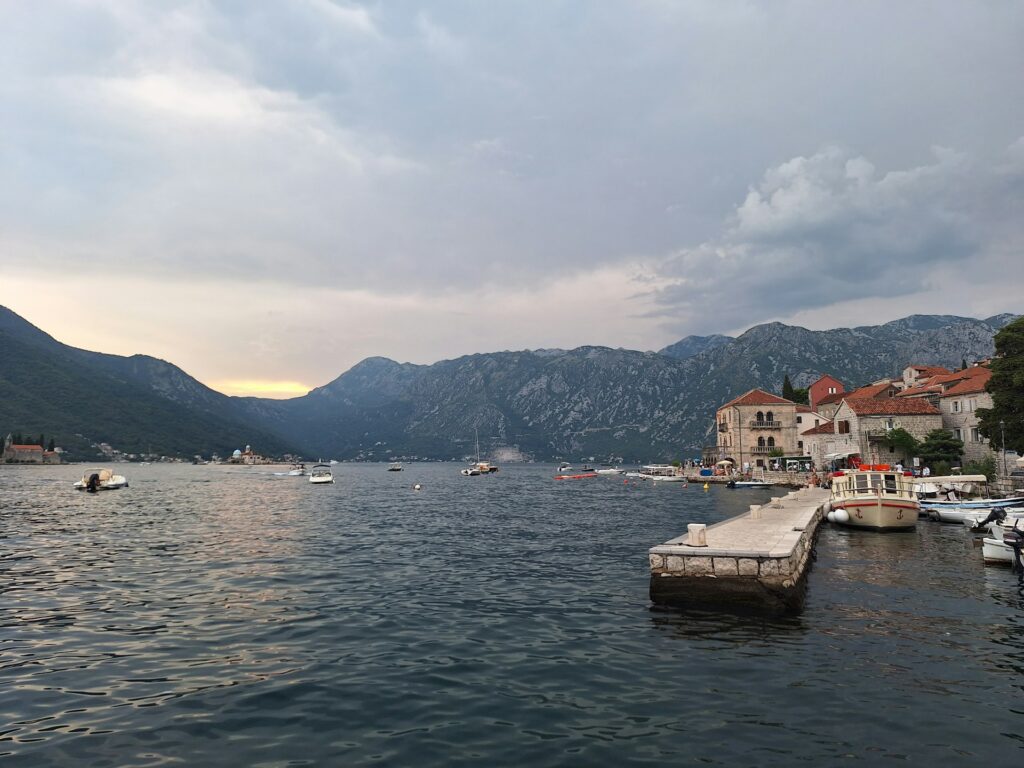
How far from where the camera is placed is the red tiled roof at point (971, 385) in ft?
244

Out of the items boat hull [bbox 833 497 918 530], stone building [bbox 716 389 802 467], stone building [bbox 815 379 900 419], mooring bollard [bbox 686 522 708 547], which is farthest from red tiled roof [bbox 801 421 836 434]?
mooring bollard [bbox 686 522 708 547]

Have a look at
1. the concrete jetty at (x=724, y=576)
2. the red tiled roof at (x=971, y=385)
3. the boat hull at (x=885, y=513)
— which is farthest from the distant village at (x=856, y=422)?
the concrete jetty at (x=724, y=576)

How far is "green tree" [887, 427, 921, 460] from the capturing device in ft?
259

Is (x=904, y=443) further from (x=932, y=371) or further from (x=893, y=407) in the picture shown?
(x=932, y=371)

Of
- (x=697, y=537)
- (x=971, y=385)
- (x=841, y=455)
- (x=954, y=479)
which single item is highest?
(x=971, y=385)

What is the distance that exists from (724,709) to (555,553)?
1974 centimetres

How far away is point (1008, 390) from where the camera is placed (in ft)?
191

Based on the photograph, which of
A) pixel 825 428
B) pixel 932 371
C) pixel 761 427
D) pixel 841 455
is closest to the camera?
pixel 841 455

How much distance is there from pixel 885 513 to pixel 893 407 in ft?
169

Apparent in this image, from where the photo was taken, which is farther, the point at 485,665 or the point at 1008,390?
the point at 1008,390

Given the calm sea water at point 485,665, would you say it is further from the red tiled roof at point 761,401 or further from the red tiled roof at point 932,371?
the red tiled roof at point 761,401

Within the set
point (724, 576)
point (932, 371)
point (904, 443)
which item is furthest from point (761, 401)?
point (724, 576)

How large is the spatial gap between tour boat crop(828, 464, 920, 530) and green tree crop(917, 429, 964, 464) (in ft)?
135

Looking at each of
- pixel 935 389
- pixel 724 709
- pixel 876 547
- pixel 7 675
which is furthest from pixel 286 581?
pixel 935 389
